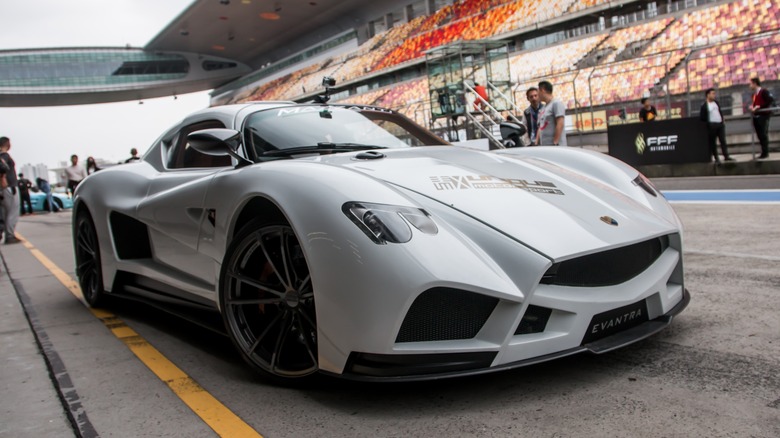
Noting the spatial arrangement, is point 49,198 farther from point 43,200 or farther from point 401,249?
point 401,249

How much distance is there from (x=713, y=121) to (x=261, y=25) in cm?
4447

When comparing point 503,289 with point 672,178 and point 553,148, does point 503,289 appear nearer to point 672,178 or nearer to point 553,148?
point 553,148

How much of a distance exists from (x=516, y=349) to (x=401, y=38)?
128 ft

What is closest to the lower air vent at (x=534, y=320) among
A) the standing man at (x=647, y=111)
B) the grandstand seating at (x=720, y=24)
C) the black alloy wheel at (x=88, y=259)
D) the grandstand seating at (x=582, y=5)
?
the black alloy wheel at (x=88, y=259)

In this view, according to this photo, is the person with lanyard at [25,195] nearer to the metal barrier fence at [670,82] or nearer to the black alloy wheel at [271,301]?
the metal barrier fence at [670,82]

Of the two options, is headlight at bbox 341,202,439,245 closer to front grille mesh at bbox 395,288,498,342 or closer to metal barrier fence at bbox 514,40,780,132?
front grille mesh at bbox 395,288,498,342

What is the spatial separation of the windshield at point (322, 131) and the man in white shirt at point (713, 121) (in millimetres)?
10455

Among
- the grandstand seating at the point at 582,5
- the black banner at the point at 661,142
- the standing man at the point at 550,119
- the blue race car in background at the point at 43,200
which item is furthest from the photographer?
the grandstand seating at the point at 582,5

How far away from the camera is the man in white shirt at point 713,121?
12.4m

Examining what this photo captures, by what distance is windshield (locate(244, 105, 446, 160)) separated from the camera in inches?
127

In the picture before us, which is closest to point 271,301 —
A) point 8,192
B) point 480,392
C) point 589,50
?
point 480,392

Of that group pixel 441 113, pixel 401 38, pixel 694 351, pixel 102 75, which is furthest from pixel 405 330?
pixel 102 75

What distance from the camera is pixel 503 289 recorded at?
7.12ft

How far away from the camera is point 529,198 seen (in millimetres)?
2637
